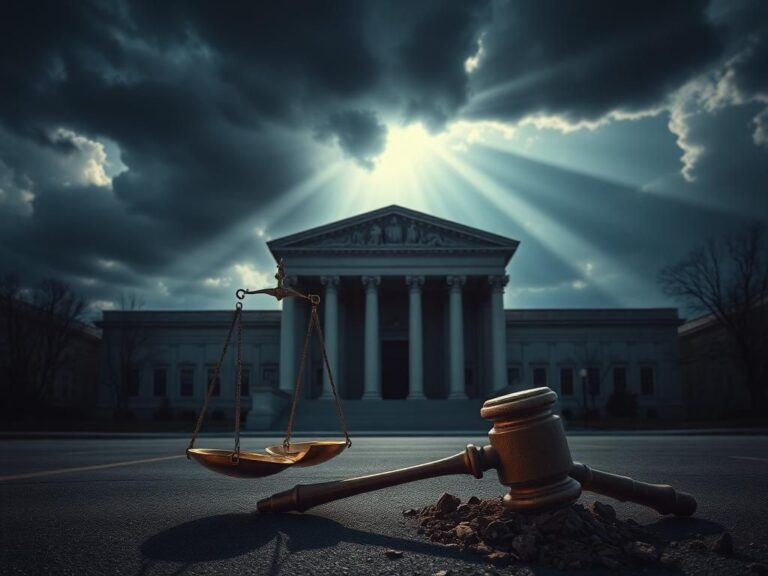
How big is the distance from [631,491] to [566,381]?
59899 mm

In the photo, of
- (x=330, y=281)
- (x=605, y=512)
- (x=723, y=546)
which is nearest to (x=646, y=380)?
(x=330, y=281)

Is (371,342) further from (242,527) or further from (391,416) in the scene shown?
(242,527)

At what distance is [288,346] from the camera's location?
47312 mm

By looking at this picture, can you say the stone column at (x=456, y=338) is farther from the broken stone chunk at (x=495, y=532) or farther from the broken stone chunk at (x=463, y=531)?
the broken stone chunk at (x=495, y=532)

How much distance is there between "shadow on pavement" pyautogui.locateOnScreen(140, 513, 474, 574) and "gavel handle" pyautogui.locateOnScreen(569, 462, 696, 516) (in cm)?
98

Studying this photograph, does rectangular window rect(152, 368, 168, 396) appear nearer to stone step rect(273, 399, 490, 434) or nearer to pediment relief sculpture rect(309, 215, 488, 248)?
pediment relief sculpture rect(309, 215, 488, 248)

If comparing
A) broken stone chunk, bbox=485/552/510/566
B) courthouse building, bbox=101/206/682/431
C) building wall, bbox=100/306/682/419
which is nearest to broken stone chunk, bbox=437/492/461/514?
broken stone chunk, bbox=485/552/510/566

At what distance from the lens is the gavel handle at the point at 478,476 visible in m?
3.38

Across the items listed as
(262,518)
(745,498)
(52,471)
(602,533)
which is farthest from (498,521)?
(52,471)

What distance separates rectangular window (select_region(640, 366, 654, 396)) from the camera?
60.9 m

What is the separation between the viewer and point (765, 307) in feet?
165

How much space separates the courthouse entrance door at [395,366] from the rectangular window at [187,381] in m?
20.1

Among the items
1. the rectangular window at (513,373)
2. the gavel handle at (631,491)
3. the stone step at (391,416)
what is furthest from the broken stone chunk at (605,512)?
the rectangular window at (513,373)

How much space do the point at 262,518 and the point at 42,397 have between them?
52.2m
